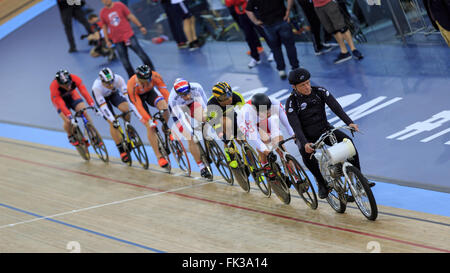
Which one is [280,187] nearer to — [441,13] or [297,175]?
[297,175]

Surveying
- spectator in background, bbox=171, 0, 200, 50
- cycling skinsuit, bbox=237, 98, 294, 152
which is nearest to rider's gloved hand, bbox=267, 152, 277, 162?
cycling skinsuit, bbox=237, 98, 294, 152

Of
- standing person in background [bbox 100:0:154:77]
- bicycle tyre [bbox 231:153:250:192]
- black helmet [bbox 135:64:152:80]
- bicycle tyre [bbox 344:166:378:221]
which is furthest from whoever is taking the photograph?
standing person in background [bbox 100:0:154:77]

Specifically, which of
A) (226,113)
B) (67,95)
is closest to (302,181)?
(226,113)

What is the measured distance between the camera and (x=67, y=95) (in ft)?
31.0

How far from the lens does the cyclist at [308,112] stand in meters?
5.50

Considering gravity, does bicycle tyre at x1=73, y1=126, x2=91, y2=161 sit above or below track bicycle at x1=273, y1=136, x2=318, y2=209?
above

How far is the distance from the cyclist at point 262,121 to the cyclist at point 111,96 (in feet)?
9.17

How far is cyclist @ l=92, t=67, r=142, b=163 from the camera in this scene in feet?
28.2

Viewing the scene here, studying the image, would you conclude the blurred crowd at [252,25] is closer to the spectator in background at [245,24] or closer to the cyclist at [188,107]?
the spectator in background at [245,24]

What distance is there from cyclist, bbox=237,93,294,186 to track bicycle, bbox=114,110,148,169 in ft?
9.31

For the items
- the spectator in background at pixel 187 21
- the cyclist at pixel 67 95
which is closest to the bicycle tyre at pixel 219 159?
the cyclist at pixel 67 95

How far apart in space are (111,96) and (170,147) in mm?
1426

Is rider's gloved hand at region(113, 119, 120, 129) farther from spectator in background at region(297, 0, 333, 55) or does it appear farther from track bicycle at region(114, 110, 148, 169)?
spectator in background at region(297, 0, 333, 55)

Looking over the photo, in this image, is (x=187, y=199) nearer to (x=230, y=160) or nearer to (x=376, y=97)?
(x=230, y=160)
